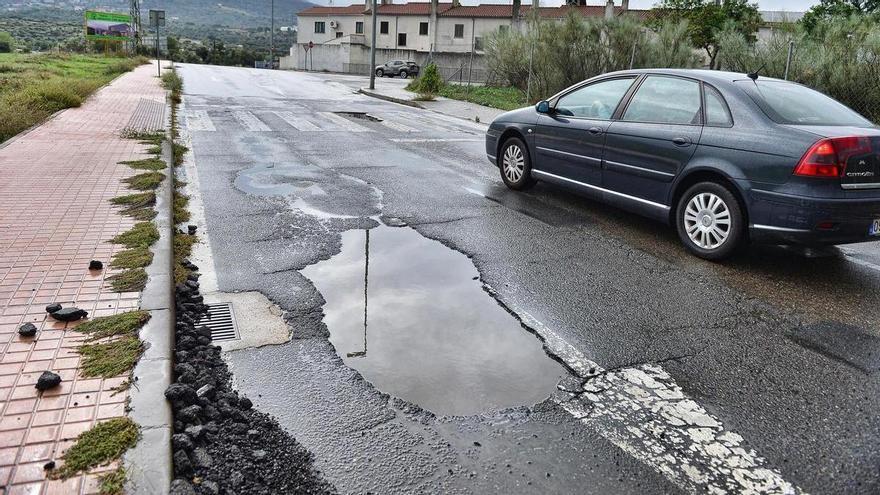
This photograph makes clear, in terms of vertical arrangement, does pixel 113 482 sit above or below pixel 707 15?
below

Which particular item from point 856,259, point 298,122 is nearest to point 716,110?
Answer: point 856,259

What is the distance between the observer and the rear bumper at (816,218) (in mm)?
5117

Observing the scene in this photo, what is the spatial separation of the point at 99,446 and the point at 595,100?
20.1 ft

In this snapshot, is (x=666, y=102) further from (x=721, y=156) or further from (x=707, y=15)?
(x=707, y=15)

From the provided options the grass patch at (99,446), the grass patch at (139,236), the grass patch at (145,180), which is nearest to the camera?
the grass patch at (99,446)

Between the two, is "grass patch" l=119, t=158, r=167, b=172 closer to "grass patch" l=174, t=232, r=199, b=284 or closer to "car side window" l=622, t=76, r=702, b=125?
"grass patch" l=174, t=232, r=199, b=284

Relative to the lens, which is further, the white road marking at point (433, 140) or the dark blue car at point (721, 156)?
the white road marking at point (433, 140)

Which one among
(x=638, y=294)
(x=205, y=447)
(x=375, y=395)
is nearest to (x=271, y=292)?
(x=375, y=395)

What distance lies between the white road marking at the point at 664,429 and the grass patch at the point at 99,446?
6.90 ft

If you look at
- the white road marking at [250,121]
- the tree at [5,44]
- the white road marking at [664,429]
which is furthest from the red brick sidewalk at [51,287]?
the tree at [5,44]

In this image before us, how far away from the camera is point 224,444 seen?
3.00m

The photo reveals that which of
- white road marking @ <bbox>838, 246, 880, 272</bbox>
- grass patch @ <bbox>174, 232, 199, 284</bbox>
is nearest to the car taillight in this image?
white road marking @ <bbox>838, 246, 880, 272</bbox>

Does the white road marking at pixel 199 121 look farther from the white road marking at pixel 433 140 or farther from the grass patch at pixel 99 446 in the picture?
the grass patch at pixel 99 446

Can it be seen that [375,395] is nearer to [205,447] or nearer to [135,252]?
[205,447]
